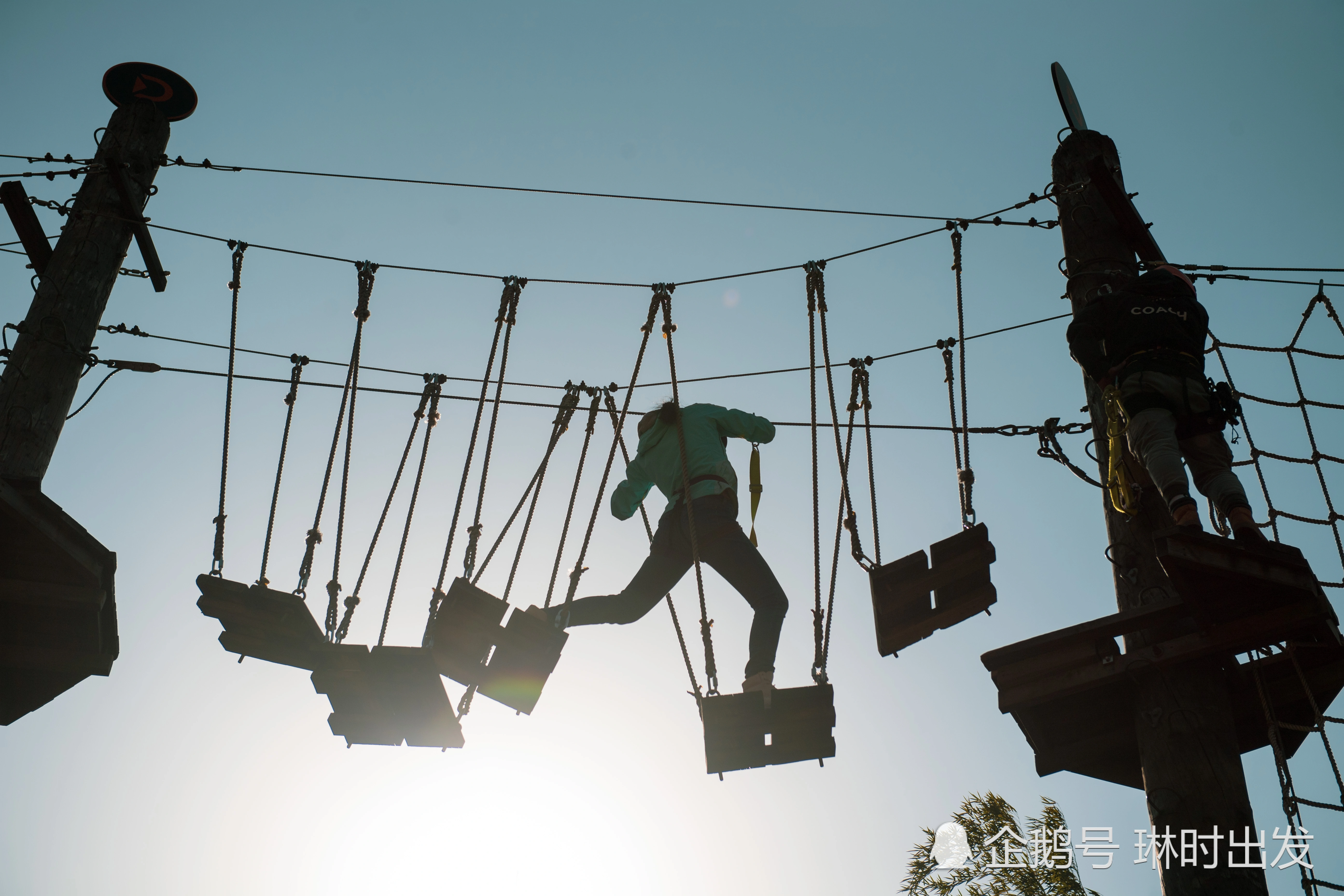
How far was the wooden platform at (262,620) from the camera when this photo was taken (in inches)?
207

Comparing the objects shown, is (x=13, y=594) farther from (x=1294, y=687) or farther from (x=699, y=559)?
(x=1294, y=687)

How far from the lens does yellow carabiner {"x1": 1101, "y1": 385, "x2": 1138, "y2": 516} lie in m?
4.46

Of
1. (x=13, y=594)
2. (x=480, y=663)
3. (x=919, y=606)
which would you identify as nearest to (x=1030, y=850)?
(x=919, y=606)

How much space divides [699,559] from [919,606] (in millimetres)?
1092

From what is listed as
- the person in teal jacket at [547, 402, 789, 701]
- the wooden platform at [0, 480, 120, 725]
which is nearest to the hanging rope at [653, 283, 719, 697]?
the person in teal jacket at [547, 402, 789, 701]

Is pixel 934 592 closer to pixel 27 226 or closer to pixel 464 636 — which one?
pixel 464 636

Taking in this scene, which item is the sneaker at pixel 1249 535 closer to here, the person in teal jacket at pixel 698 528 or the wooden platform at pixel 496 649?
the person in teal jacket at pixel 698 528

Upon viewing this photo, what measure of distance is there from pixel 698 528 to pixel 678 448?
0.55 m

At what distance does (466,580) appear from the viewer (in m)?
5.18

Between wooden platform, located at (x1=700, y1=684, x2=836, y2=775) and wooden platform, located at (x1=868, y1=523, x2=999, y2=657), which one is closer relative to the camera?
wooden platform, located at (x1=700, y1=684, x2=836, y2=775)

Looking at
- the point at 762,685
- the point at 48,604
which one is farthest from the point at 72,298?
the point at 762,685

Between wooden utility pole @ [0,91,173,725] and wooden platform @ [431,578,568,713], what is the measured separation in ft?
5.80

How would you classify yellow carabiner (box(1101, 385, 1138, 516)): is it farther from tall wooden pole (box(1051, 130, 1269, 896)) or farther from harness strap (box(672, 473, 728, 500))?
harness strap (box(672, 473, 728, 500))

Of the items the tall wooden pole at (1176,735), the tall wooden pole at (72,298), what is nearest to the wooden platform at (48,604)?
the tall wooden pole at (72,298)
